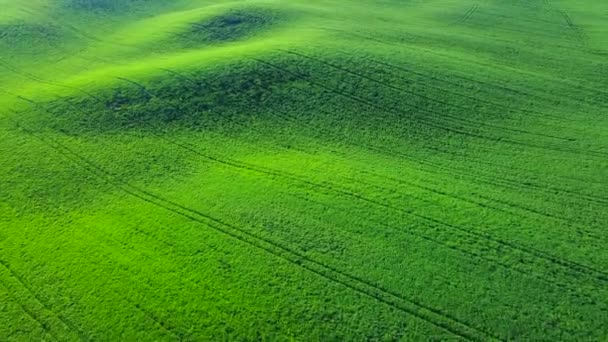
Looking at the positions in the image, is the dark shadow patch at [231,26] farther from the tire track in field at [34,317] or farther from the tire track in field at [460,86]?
the tire track in field at [34,317]

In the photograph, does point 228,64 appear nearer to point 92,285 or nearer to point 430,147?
point 430,147

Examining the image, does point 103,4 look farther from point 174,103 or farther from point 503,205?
point 503,205

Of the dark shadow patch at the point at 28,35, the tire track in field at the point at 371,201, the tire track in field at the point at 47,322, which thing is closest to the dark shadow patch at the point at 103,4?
the dark shadow patch at the point at 28,35

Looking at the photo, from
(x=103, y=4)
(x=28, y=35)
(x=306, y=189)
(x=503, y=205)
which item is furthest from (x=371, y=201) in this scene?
(x=103, y=4)

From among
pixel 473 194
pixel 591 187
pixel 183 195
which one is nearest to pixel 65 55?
pixel 183 195

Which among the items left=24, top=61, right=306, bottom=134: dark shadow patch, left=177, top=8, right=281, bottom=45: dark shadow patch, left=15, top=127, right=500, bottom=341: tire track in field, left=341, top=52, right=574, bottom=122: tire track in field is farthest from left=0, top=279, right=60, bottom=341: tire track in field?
left=177, top=8, right=281, bottom=45: dark shadow patch

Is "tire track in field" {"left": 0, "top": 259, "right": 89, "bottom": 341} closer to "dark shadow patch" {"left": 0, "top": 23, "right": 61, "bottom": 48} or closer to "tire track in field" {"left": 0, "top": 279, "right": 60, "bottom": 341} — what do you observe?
"tire track in field" {"left": 0, "top": 279, "right": 60, "bottom": 341}
